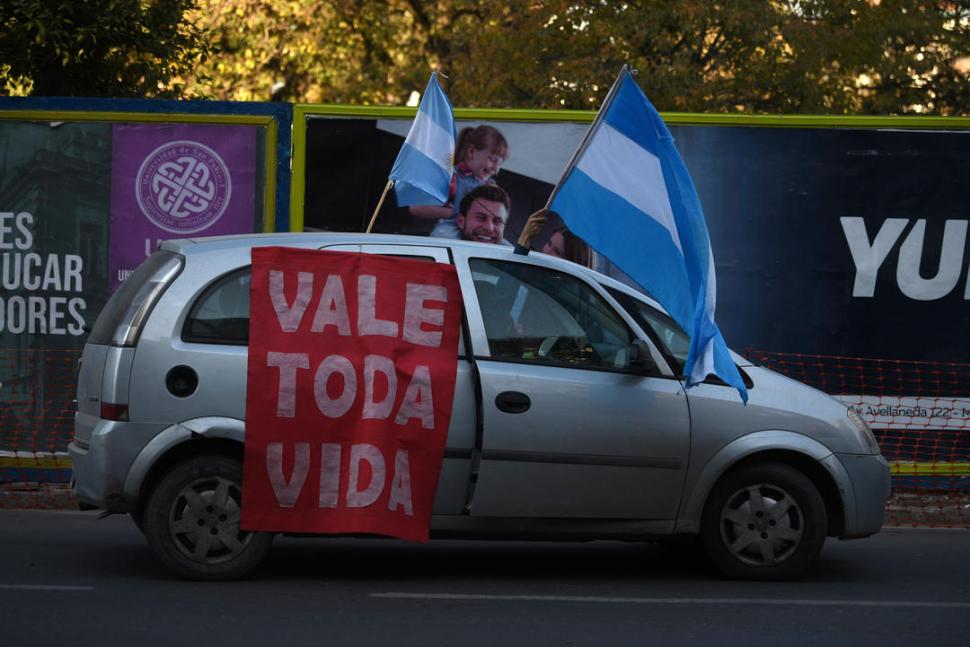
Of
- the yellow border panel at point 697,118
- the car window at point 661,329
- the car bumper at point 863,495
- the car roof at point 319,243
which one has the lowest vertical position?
the car bumper at point 863,495

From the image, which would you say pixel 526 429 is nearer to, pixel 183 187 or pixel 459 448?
pixel 459 448

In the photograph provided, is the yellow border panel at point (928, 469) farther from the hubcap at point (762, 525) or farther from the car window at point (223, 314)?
the car window at point (223, 314)

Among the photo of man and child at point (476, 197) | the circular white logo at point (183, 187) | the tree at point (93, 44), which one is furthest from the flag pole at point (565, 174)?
the tree at point (93, 44)

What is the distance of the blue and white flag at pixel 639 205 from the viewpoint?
290 inches

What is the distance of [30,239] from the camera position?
37.2 feet

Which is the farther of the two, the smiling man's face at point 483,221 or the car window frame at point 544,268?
the smiling man's face at point 483,221

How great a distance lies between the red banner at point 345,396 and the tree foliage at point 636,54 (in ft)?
32.6

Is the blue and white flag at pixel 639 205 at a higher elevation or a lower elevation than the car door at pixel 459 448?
higher

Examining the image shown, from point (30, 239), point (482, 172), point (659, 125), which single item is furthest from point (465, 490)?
point (30, 239)

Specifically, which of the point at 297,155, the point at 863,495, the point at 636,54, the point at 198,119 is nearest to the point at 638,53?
the point at 636,54

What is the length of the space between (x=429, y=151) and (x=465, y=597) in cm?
445

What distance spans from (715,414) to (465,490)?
4.56 feet

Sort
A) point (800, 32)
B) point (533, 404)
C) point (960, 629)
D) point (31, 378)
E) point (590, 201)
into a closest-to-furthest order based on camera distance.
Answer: point (960, 629) → point (533, 404) → point (590, 201) → point (31, 378) → point (800, 32)

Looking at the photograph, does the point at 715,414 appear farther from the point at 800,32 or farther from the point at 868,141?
the point at 800,32
